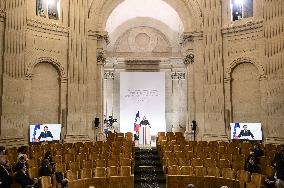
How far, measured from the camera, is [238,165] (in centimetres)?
1119

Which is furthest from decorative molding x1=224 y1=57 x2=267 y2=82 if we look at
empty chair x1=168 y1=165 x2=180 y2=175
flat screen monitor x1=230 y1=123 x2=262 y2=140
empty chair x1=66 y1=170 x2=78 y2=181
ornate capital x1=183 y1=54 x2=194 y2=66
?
empty chair x1=66 y1=170 x2=78 y2=181

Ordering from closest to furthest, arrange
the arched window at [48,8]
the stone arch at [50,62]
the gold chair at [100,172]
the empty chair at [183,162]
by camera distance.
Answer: the gold chair at [100,172]
the empty chair at [183,162]
the stone arch at [50,62]
the arched window at [48,8]

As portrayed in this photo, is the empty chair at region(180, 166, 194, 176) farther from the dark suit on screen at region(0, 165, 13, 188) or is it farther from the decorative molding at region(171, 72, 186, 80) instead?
the decorative molding at region(171, 72, 186, 80)

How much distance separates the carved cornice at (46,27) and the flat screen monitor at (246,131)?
9.80 m

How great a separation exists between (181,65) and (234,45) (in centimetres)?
942

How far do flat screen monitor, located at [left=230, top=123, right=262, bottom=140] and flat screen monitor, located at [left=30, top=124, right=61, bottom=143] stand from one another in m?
8.68

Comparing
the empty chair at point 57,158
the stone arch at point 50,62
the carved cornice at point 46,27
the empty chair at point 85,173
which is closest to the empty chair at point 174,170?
the empty chair at point 85,173

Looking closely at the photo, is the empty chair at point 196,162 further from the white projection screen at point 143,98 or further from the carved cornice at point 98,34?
the white projection screen at point 143,98

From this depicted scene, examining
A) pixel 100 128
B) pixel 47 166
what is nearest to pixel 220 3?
pixel 100 128

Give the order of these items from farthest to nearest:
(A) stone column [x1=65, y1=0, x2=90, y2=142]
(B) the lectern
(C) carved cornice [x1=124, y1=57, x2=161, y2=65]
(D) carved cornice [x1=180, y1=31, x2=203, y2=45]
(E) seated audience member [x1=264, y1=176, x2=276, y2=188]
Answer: (C) carved cornice [x1=124, y1=57, x2=161, y2=65] < (B) the lectern < (D) carved cornice [x1=180, y1=31, x2=203, y2=45] < (A) stone column [x1=65, y1=0, x2=90, y2=142] < (E) seated audience member [x1=264, y1=176, x2=276, y2=188]

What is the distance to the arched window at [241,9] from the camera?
17.6 meters

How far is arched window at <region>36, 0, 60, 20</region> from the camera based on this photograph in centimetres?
1714

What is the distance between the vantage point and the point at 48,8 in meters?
17.5

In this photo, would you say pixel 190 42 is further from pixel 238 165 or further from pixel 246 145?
pixel 238 165
